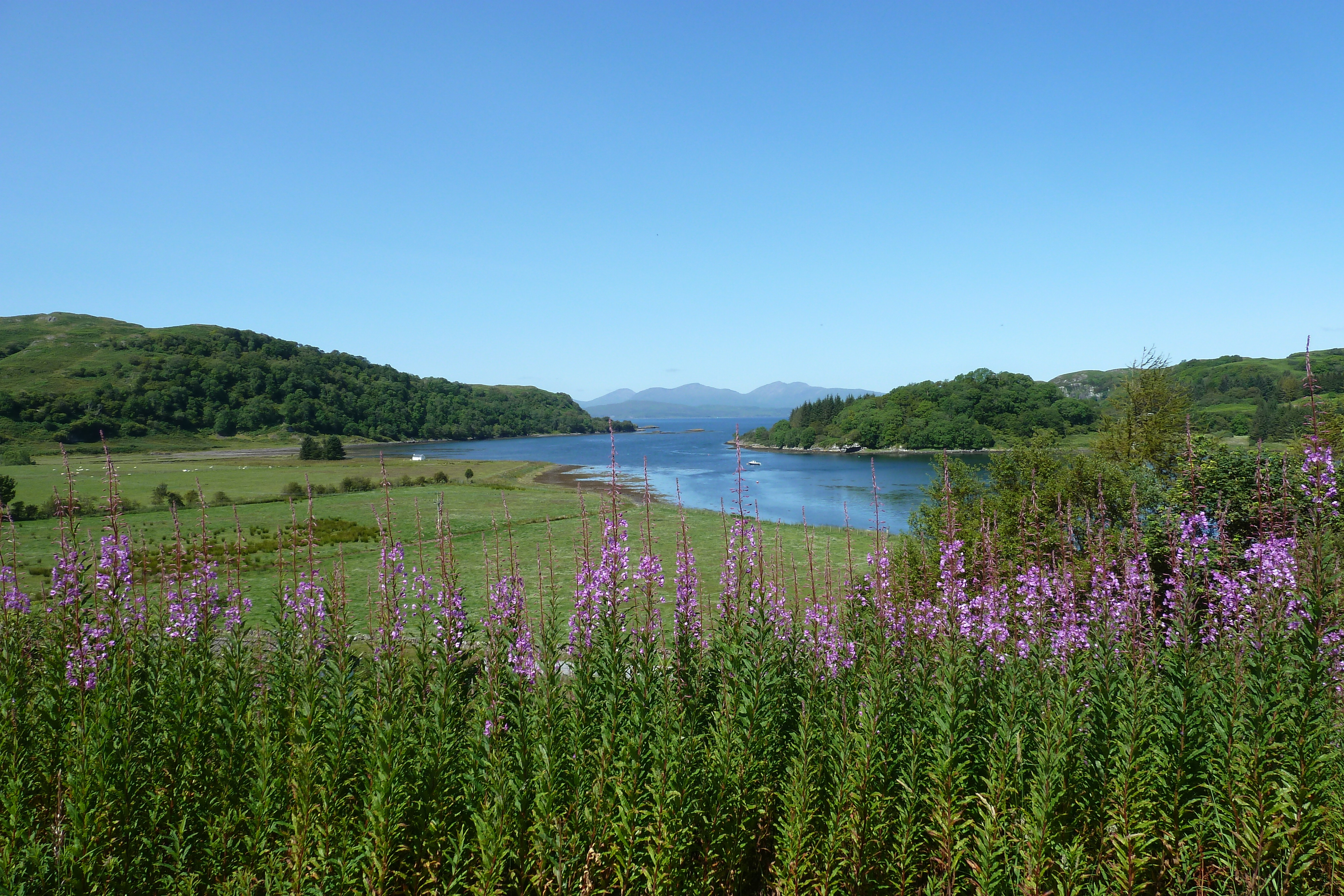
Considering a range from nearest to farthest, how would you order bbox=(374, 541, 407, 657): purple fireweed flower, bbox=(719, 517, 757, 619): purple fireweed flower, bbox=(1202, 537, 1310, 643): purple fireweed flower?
bbox=(1202, 537, 1310, 643): purple fireweed flower < bbox=(374, 541, 407, 657): purple fireweed flower < bbox=(719, 517, 757, 619): purple fireweed flower

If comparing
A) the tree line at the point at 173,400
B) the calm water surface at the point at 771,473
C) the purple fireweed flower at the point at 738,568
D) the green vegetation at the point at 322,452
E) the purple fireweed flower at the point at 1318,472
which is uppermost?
the tree line at the point at 173,400

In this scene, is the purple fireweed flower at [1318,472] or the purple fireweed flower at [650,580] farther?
the purple fireweed flower at [650,580]

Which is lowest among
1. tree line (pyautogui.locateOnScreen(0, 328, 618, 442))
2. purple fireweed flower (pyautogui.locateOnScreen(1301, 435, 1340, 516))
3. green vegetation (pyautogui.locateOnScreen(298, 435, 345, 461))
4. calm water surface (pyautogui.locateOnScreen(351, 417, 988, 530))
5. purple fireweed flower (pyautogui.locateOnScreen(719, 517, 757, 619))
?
calm water surface (pyautogui.locateOnScreen(351, 417, 988, 530))

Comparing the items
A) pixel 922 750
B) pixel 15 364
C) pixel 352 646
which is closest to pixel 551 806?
pixel 922 750

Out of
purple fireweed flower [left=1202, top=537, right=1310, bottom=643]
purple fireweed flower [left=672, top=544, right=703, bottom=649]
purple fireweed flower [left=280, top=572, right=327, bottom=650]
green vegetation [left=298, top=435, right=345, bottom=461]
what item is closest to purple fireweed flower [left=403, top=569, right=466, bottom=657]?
purple fireweed flower [left=280, top=572, right=327, bottom=650]

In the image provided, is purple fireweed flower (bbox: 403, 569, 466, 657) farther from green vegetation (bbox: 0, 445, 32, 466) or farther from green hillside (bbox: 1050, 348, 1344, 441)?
green vegetation (bbox: 0, 445, 32, 466)

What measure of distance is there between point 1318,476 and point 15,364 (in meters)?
219

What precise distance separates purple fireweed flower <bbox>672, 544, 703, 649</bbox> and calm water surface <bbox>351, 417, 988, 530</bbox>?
1.09 metres

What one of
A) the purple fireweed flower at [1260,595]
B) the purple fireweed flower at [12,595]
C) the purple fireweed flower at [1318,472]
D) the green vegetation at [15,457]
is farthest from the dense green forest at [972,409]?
the purple fireweed flower at [12,595]

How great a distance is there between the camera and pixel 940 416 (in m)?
146

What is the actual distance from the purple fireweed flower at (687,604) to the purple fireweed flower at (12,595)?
569 cm

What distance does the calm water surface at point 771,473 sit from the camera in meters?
54.0

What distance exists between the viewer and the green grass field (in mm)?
22641

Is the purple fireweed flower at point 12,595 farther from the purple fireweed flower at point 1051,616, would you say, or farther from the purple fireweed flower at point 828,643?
the purple fireweed flower at point 1051,616
